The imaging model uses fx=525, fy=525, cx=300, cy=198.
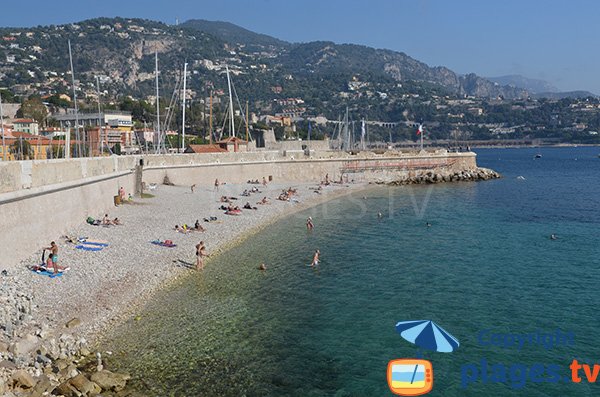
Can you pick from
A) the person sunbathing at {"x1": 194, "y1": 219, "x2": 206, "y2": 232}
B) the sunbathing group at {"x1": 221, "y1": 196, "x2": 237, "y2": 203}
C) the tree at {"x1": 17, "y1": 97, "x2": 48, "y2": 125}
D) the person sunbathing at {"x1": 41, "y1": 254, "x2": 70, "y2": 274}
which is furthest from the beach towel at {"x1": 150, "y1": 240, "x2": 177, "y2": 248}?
the tree at {"x1": 17, "y1": 97, "x2": 48, "y2": 125}

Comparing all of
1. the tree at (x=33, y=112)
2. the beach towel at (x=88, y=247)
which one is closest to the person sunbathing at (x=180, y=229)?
the beach towel at (x=88, y=247)

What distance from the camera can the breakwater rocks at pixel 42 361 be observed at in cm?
1066

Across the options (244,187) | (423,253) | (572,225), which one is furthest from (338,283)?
(244,187)

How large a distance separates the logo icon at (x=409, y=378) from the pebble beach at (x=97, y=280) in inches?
281

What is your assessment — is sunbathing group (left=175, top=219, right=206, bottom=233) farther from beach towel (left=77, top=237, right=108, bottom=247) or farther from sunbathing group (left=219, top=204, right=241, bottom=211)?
sunbathing group (left=219, top=204, right=241, bottom=211)

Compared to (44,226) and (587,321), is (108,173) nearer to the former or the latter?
(44,226)

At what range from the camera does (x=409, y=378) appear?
11562 millimetres

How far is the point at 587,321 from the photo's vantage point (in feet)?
51.9

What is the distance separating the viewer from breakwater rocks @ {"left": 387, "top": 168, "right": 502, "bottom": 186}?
61.0m

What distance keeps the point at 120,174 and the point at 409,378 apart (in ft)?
84.0

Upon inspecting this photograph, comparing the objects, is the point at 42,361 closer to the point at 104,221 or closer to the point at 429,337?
the point at 429,337

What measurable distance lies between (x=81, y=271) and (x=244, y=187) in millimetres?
28148

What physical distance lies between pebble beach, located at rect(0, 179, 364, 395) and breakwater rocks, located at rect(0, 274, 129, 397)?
2 centimetres

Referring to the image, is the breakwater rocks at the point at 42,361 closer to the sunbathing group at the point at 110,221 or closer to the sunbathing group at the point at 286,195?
the sunbathing group at the point at 110,221
